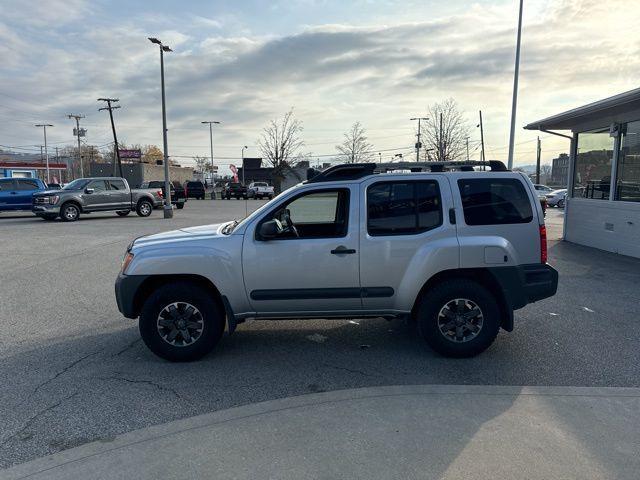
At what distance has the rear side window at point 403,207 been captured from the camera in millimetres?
4594

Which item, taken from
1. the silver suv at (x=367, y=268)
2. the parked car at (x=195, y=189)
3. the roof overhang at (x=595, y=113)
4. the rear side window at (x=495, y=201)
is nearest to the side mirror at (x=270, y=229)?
the silver suv at (x=367, y=268)

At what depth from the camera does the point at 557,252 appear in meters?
11.4

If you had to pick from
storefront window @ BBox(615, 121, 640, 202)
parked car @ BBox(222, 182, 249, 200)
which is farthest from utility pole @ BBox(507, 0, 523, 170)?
parked car @ BBox(222, 182, 249, 200)

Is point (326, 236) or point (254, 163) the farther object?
point (254, 163)

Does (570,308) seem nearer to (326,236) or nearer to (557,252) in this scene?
(326,236)

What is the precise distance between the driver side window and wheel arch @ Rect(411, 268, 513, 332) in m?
1.01

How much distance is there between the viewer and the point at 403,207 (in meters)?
4.64

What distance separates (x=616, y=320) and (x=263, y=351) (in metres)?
4.48

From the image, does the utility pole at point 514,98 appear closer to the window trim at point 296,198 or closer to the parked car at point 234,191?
the window trim at point 296,198

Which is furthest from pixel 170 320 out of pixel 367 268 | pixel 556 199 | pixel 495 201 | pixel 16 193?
pixel 556 199

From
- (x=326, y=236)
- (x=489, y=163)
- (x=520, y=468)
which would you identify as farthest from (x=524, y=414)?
(x=489, y=163)

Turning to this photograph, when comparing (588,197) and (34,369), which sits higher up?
(588,197)

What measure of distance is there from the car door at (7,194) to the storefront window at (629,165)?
77.5 ft

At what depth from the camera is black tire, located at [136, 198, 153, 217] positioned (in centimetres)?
2242
